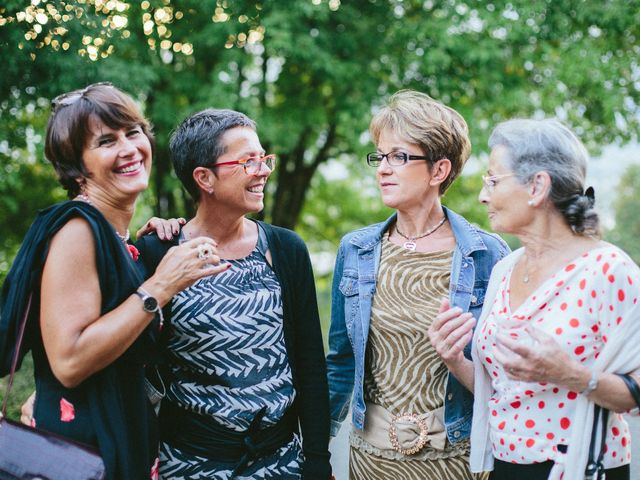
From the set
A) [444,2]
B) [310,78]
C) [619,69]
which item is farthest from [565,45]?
[310,78]

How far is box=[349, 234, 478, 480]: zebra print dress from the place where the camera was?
115 inches

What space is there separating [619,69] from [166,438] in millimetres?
8993

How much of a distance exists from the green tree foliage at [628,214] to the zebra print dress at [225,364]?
59.1 ft

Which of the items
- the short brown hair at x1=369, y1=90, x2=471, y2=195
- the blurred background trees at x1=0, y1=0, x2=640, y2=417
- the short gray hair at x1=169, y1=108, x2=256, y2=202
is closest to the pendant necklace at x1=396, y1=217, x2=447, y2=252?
Result: the short brown hair at x1=369, y1=90, x2=471, y2=195

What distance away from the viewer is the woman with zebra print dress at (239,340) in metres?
2.73

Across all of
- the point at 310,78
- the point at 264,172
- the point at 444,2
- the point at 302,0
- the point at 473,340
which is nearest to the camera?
the point at 473,340

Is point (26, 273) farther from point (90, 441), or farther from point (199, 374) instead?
point (199, 374)

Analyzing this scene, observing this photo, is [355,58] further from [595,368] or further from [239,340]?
[595,368]

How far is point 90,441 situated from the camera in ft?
7.47

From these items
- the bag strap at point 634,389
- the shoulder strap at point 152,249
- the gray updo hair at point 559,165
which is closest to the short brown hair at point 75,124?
the shoulder strap at point 152,249

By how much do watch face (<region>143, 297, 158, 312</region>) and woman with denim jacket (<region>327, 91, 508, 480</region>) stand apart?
1057mm

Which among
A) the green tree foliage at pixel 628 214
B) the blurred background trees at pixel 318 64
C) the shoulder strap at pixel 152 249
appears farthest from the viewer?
the green tree foliage at pixel 628 214

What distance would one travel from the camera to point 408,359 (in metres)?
2.94

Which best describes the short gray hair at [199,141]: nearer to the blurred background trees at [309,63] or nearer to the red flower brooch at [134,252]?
the red flower brooch at [134,252]
